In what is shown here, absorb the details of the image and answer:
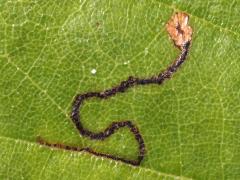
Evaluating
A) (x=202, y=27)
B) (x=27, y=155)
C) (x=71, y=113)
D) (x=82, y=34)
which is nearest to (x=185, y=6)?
(x=202, y=27)

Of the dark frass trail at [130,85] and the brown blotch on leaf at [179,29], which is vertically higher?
the brown blotch on leaf at [179,29]

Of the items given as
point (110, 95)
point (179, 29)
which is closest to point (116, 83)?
point (110, 95)

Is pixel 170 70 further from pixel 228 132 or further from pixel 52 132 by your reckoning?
pixel 52 132

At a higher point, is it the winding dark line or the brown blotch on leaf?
the brown blotch on leaf
